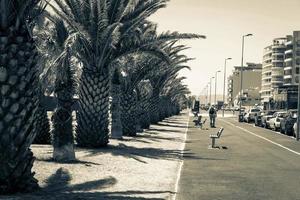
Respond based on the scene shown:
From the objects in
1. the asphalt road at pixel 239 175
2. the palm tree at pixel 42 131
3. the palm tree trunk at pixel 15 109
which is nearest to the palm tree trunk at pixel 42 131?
the palm tree at pixel 42 131

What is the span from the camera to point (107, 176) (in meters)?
12.1

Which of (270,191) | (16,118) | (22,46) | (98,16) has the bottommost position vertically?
(270,191)

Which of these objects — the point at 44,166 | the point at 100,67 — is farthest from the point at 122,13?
the point at 44,166

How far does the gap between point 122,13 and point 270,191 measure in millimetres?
10282

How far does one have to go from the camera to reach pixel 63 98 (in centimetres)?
1516

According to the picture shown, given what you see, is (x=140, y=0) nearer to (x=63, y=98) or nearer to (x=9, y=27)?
(x=63, y=98)

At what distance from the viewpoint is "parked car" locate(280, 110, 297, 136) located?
3472 cm

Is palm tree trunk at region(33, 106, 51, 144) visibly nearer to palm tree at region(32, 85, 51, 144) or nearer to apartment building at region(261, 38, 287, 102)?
palm tree at region(32, 85, 51, 144)

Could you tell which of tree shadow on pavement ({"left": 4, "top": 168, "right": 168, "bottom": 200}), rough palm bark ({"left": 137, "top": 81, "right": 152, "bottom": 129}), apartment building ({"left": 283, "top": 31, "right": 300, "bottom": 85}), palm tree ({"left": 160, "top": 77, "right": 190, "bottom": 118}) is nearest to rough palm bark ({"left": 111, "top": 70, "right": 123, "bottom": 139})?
rough palm bark ({"left": 137, "top": 81, "right": 152, "bottom": 129})

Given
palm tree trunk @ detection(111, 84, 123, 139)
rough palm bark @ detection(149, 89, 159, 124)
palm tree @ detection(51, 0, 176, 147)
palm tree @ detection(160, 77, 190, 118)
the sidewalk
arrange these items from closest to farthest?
the sidewalk, palm tree @ detection(51, 0, 176, 147), palm tree trunk @ detection(111, 84, 123, 139), rough palm bark @ detection(149, 89, 159, 124), palm tree @ detection(160, 77, 190, 118)

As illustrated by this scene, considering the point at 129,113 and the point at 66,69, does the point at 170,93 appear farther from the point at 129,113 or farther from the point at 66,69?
the point at 66,69

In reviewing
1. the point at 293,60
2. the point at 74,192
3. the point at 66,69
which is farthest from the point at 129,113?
the point at 293,60

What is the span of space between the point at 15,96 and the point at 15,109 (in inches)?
9.2

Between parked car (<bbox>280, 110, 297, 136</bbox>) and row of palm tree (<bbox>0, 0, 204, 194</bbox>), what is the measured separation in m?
11.4
